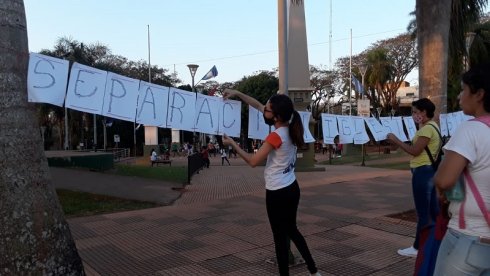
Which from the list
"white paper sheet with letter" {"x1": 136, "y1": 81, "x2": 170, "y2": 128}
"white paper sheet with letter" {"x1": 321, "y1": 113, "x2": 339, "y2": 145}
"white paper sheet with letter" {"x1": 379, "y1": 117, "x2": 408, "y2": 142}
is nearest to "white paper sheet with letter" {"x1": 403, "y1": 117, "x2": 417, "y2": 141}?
"white paper sheet with letter" {"x1": 379, "y1": 117, "x2": 408, "y2": 142}

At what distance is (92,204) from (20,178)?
594 centimetres

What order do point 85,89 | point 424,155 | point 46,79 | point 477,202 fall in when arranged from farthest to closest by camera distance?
point 85,89 < point 424,155 < point 46,79 < point 477,202

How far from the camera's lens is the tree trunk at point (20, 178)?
3.17m

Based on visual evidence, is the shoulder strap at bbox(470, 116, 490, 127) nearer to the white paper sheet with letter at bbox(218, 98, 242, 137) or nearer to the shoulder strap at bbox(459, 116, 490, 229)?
the shoulder strap at bbox(459, 116, 490, 229)

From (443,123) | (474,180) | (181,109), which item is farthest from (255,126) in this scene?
(443,123)

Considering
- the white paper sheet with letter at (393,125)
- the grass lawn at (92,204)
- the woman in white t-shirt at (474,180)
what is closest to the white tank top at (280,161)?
the woman in white t-shirt at (474,180)

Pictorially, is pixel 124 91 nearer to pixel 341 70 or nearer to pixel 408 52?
pixel 408 52

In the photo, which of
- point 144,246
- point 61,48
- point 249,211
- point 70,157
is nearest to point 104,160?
point 70,157

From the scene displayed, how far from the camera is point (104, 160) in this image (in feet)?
60.4

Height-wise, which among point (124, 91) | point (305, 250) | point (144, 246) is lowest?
point (144, 246)

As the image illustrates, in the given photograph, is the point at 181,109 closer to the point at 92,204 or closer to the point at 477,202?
the point at 477,202

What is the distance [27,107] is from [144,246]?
9.21 ft

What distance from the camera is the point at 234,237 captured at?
601cm

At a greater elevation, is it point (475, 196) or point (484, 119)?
point (484, 119)
